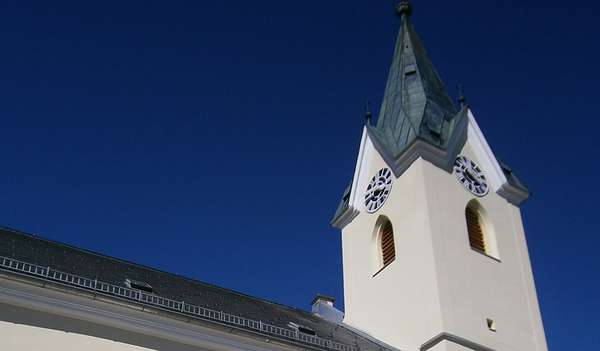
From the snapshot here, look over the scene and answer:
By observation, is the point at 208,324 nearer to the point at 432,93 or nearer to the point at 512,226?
the point at 512,226

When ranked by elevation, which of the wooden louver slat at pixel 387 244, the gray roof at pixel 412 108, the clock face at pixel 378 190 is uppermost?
the gray roof at pixel 412 108

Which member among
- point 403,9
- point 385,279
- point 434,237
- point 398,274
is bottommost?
point 398,274

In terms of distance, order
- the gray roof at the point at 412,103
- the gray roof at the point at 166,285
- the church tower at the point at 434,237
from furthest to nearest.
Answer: the gray roof at the point at 412,103 < the church tower at the point at 434,237 < the gray roof at the point at 166,285

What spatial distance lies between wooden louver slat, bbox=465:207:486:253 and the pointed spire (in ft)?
6.95

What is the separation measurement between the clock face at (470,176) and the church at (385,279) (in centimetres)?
4

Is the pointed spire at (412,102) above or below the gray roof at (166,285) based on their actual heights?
above

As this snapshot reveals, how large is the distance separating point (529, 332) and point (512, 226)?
3.37 meters

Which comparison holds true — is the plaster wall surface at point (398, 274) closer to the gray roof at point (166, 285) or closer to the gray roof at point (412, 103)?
the gray roof at point (166, 285)

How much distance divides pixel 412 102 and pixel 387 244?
5.00 meters

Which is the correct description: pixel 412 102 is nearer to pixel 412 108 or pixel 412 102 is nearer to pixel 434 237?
pixel 412 108

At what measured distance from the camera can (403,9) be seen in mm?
28516

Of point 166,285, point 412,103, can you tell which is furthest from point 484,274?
point 166,285

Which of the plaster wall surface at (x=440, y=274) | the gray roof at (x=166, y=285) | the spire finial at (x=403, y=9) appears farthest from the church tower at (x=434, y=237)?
the spire finial at (x=403, y=9)

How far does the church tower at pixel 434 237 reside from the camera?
18172 mm
